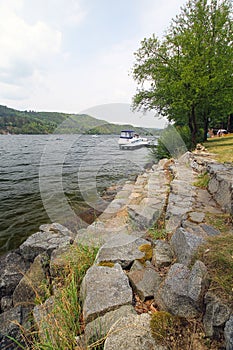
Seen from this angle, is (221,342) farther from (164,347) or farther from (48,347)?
(48,347)

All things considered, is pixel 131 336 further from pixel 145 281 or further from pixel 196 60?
pixel 196 60

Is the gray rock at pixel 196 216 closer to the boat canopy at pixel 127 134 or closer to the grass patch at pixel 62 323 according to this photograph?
the grass patch at pixel 62 323

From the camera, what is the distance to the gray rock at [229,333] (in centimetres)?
118

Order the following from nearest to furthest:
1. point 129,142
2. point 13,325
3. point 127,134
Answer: point 13,325 < point 129,142 < point 127,134

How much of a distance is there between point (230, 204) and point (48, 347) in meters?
2.68

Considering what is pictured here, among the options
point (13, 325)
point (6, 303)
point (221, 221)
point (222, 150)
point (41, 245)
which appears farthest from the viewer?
point (222, 150)

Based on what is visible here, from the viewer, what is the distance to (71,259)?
2785 millimetres

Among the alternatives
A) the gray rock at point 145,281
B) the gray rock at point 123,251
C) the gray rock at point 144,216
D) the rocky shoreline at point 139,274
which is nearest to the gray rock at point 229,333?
the rocky shoreline at point 139,274

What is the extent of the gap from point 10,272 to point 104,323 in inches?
104

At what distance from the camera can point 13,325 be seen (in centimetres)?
227

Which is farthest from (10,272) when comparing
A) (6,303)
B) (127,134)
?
(127,134)

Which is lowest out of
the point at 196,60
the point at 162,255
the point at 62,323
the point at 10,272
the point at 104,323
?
the point at 10,272

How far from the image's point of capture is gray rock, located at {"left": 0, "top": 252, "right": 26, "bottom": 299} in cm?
323

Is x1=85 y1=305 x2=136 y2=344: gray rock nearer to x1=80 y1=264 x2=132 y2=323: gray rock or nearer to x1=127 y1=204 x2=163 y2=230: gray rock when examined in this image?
x1=80 y1=264 x2=132 y2=323: gray rock
